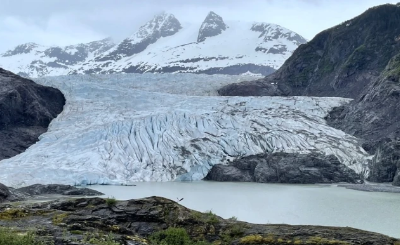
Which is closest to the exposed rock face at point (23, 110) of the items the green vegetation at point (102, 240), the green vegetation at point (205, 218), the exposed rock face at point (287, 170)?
the exposed rock face at point (287, 170)

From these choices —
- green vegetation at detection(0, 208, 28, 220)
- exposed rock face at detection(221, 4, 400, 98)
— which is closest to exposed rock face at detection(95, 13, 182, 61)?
exposed rock face at detection(221, 4, 400, 98)

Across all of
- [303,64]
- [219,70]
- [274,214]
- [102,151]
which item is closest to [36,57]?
[219,70]

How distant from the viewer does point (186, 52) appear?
14675cm

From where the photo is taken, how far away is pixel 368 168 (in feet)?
103

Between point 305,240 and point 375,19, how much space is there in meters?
53.2

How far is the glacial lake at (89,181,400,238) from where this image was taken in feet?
50.4

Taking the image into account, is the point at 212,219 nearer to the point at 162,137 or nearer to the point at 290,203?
→ the point at 290,203

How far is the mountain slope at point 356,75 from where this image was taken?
38.4m

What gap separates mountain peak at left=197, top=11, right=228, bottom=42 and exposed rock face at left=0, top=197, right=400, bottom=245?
15424 cm

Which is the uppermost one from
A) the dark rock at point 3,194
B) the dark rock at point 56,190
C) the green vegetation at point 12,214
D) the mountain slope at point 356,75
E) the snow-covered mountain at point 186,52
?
the snow-covered mountain at point 186,52

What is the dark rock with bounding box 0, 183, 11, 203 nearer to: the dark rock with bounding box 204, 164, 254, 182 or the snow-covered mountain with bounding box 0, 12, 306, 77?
the dark rock with bounding box 204, 164, 254, 182

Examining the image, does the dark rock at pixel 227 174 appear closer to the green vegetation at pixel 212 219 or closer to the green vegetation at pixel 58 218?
the green vegetation at pixel 212 219

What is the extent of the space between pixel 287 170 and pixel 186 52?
389ft

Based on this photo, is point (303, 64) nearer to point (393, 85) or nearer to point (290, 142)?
point (393, 85)
